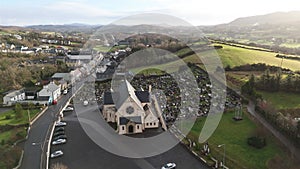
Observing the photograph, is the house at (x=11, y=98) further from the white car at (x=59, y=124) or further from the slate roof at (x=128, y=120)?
the slate roof at (x=128, y=120)

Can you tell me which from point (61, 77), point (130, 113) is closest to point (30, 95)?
point (61, 77)

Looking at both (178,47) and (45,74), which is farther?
(178,47)

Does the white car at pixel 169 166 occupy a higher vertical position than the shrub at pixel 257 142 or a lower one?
lower

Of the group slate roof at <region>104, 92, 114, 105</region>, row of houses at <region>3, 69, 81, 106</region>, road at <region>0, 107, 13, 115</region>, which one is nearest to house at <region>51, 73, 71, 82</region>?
row of houses at <region>3, 69, 81, 106</region>

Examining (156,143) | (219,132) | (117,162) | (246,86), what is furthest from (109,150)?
(246,86)

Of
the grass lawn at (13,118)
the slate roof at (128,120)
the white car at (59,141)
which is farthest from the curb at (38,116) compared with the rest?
the slate roof at (128,120)

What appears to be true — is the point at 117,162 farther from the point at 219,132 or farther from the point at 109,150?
the point at 219,132

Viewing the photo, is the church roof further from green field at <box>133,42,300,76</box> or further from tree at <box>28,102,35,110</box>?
green field at <box>133,42,300,76</box>
